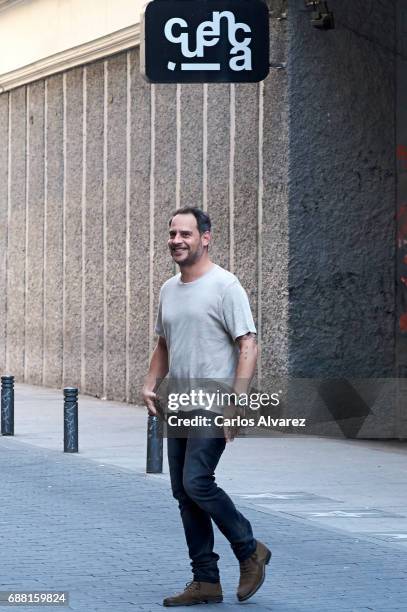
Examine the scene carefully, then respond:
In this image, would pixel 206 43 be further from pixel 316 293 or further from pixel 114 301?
pixel 114 301

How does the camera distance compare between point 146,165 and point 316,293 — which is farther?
point 146,165

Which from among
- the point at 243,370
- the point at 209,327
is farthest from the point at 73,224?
the point at 243,370

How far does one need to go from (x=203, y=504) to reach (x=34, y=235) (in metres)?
15.9

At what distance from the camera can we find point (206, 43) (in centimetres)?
1566

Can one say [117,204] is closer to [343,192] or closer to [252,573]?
[343,192]

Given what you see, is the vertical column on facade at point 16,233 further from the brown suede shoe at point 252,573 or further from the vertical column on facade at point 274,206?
the brown suede shoe at point 252,573

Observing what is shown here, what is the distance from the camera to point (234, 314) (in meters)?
7.39

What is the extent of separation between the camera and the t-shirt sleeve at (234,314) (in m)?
7.39

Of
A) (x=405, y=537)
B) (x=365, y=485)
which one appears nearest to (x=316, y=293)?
(x=365, y=485)

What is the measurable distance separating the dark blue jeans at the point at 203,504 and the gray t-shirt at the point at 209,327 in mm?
352

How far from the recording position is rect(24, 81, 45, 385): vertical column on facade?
2259 centimetres

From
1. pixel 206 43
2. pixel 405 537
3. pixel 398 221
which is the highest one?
pixel 206 43

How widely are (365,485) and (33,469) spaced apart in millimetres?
2860

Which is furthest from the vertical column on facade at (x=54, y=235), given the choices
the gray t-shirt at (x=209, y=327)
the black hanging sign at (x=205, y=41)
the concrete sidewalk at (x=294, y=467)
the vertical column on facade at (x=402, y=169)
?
the gray t-shirt at (x=209, y=327)
